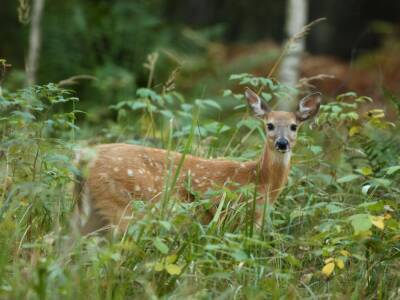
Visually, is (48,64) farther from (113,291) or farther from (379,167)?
(113,291)

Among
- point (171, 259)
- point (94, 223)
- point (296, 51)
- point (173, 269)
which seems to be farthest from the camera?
point (296, 51)

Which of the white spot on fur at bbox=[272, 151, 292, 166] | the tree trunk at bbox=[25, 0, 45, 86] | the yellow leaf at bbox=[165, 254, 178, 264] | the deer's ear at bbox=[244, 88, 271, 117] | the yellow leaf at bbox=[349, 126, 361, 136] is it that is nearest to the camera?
the yellow leaf at bbox=[165, 254, 178, 264]

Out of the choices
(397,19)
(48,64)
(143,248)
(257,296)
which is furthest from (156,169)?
(397,19)

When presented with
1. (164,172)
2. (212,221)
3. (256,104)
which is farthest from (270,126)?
(212,221)

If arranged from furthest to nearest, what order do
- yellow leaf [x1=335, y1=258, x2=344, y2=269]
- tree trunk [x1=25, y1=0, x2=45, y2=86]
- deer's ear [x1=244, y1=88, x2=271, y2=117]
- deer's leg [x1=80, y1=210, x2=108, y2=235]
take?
tree trunk [x1=25, y1=0, x2=45, y2=86]
deer's ear [x1=244, y1=88, x2=271, y2=117]
deer's leg [x1=80, y1=210, x2=108, y2=235]
yellow leaf [x1=335, y1=258, x2=344, y2=269]

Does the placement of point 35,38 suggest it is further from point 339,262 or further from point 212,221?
point 339,262

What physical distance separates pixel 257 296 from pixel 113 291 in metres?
0.69

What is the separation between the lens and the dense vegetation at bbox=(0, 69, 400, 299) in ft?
13.5

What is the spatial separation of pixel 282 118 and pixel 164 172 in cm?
105

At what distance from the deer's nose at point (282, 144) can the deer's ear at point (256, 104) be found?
42 centimetres

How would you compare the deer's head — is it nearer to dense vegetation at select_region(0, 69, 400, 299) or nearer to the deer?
the deer

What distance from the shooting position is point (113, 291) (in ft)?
13.6

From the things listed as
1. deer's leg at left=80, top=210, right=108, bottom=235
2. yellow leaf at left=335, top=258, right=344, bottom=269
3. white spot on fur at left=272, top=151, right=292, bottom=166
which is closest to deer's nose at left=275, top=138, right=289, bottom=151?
white spot on fur at left=272, top=151, right=292, bottom=166

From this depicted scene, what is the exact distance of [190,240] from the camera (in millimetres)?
4395
